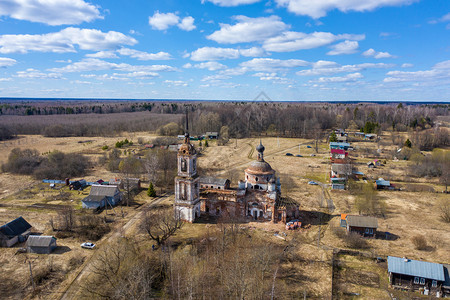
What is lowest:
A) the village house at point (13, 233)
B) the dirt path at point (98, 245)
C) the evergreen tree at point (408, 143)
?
the dirt path at point (98, 245)

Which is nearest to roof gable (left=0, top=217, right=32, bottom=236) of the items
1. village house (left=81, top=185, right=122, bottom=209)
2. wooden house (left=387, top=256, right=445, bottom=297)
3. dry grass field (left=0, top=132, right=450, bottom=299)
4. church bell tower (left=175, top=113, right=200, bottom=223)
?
dry grass field (left=0, top=132, right=450, bottom=299)

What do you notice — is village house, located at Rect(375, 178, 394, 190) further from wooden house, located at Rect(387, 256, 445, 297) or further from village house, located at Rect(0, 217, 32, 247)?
village house, located at Rect(0, 217, 32, 247)

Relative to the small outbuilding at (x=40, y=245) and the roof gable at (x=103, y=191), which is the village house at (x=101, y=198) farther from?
the small outbuilding at (x=40, y=245)

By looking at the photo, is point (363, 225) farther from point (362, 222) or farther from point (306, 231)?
point (306, 231)

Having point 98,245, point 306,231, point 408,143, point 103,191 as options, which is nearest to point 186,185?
point 98,245

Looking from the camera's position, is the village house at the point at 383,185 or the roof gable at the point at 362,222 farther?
the village house at the point at 383,185

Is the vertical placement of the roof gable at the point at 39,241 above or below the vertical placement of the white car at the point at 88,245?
above

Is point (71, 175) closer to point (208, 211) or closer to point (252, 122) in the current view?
point (208, 211)

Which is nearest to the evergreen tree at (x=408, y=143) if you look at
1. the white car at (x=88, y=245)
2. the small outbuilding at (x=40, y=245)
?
the white car at (x=88, y=245)
